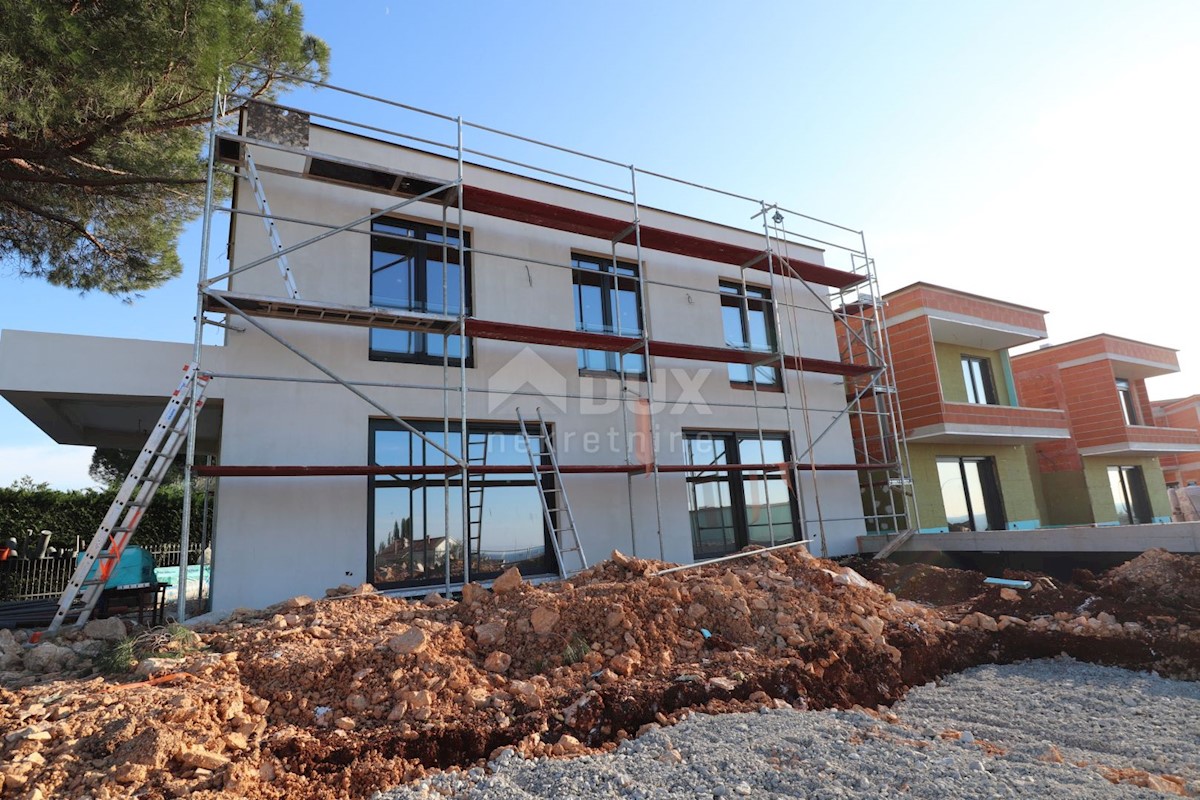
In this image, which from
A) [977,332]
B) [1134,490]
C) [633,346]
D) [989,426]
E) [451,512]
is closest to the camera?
[451,512]

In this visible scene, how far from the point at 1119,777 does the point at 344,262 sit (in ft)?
26.3

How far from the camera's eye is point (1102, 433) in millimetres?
16422

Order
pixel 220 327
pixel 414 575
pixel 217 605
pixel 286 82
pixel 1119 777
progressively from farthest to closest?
pixel 286 82 → pixel 414 575 → pixel 220 327 → pixel 217 605 → pixel 1119 777

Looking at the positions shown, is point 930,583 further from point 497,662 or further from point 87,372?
point 87,372

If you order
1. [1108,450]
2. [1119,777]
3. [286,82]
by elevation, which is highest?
[286,82]

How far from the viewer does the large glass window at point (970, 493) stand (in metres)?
13.1

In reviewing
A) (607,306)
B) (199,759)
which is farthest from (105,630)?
(607,306)

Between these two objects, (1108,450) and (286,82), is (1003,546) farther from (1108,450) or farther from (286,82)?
(286,82)

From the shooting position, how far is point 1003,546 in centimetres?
951

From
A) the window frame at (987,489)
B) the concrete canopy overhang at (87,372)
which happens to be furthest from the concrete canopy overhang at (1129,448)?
the concrete canopy overhang at (87,372)

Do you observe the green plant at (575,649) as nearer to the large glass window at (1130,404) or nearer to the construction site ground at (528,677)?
the construction site ground at (528,677)

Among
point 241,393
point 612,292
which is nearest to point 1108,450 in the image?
point 612,292

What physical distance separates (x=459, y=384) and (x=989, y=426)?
420 inches

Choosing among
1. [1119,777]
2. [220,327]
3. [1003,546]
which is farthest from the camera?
[1003,546]
